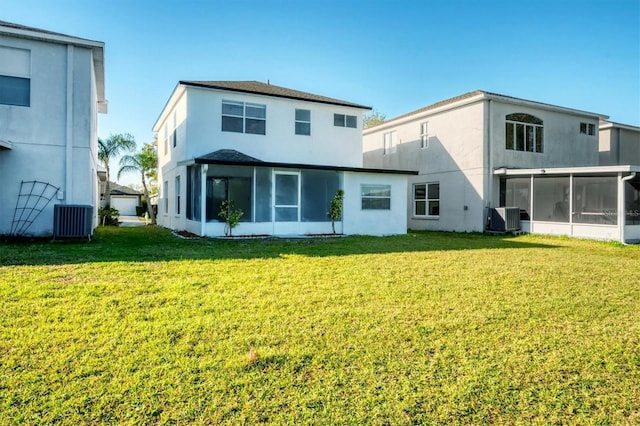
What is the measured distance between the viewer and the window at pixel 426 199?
19.6m

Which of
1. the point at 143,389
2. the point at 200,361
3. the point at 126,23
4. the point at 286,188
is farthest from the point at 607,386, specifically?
the point at 126,23

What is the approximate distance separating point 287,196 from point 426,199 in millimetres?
9035

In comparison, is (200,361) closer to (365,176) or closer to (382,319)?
(382,319)

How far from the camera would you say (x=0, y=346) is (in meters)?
3.46

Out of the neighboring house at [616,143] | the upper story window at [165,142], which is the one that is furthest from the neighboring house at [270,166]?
the neighboring house at [616,143]

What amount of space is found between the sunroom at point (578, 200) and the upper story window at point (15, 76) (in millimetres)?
17303

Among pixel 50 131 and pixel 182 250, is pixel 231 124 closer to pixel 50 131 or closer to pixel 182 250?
pixel 50 131

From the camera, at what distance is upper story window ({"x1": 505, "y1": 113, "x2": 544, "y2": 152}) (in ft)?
58.1

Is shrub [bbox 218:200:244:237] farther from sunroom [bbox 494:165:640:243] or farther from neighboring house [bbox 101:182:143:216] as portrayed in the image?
neighboring house [bbox 101:182:143:216]

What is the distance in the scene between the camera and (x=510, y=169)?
55.3 ft

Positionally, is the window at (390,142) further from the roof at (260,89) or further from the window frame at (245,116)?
the window frame at (245,116)

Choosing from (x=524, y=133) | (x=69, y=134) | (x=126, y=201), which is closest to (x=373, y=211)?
(x=524, y=133)

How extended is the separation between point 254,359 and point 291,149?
1363cm

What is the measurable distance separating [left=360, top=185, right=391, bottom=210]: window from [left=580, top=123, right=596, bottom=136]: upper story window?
12025 mm
